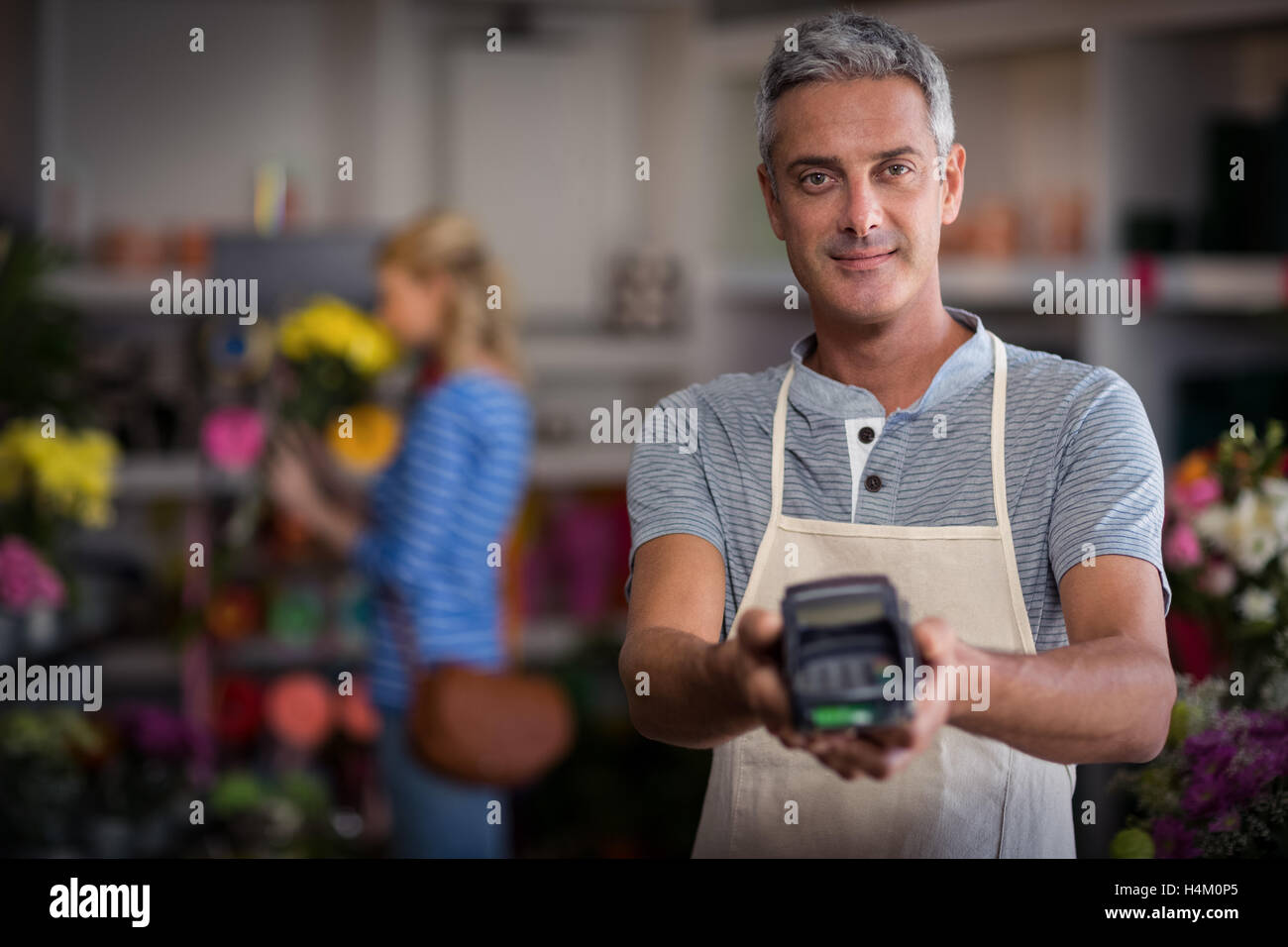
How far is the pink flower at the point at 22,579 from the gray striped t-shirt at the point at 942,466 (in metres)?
1.46

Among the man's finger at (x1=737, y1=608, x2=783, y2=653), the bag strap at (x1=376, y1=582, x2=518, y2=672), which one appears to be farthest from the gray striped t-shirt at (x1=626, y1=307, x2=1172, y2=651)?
the bag strap at (x1=376, y1=582, x2=518, y2=672)

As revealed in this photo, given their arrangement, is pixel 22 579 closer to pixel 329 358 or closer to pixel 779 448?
pixel 329 358

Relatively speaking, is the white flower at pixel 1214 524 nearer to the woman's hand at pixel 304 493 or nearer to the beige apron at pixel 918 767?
the beige apron at pixel 918 767

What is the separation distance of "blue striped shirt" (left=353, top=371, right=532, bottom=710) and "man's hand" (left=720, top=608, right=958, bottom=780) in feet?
4.70

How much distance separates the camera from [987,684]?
0.74m

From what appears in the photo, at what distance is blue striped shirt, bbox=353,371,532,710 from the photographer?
2.10 metres

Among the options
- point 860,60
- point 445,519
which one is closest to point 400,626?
point 445,519

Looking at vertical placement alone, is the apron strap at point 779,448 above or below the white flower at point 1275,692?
above

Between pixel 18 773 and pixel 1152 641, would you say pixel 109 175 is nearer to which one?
pixel 18 773

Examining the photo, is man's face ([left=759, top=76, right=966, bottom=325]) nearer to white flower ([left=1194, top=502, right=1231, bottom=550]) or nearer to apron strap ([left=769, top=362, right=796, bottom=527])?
apron strap ([left=769, top=362, right=796, bottom=527])

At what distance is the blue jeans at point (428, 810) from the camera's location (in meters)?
2.08

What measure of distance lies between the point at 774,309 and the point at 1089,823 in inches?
82.1
